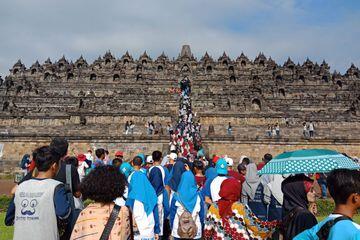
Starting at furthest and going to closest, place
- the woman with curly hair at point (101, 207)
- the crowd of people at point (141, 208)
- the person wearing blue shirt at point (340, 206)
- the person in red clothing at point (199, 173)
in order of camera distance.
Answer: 1. the person in red clothing at point (199, 173)
2. the woman with curly hair at point (101, 207)
3. the crowd of people at point (141, 208)
4. the person wearing blue shirt at point (340, 206)

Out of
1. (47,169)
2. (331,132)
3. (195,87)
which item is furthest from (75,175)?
(195,87)

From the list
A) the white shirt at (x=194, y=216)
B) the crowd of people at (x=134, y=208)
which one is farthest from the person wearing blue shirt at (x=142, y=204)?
the white shirt at (x=194, y=216)

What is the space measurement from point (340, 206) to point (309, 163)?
2.20 meters

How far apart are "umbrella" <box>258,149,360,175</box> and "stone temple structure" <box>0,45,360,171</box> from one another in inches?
743

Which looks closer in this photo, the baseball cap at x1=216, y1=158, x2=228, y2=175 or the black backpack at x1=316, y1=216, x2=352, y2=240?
the black backpack at x1=316, y1=216, x2=352, y2=240

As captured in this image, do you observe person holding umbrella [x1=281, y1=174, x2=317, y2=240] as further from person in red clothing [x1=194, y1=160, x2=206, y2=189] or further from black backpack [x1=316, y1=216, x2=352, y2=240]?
person in red clothing [x1=194, y1=160, x2=206, y2=189]

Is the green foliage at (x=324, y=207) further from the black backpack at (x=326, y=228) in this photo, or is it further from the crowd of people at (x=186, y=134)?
the black backpack at (x=326, y=228)

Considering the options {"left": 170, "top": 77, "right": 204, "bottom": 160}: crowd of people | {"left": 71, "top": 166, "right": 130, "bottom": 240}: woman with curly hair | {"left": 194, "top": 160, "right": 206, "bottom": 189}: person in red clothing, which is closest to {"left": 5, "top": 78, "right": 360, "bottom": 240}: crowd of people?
{"left": 71, "top": 166, "right": 130, "bottom": 240}: woman with curly hair

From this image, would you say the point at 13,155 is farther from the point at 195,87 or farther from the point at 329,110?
the point at 329,110

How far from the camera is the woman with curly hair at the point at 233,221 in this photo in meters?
4.50

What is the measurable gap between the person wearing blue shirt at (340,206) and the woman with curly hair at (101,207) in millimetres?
1592

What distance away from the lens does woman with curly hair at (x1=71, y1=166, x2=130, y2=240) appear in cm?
337

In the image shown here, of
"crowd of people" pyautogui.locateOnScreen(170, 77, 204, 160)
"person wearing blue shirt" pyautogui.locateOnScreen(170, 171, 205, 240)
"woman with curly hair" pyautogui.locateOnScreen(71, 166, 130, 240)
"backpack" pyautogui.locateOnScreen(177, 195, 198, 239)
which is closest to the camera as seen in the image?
"woman with curly hair" pyautogui.locateOnScreen(71, 166, 130, 240)

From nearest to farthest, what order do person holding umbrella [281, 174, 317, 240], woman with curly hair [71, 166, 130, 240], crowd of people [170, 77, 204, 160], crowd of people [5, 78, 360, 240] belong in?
crowd of people [5, 78, 360, 240]
woman with curly hair [71, 166, 130, 240]
person holding umbrella [281, 174, 317, 240]
crowd of people [170, 77, 204, 160]
